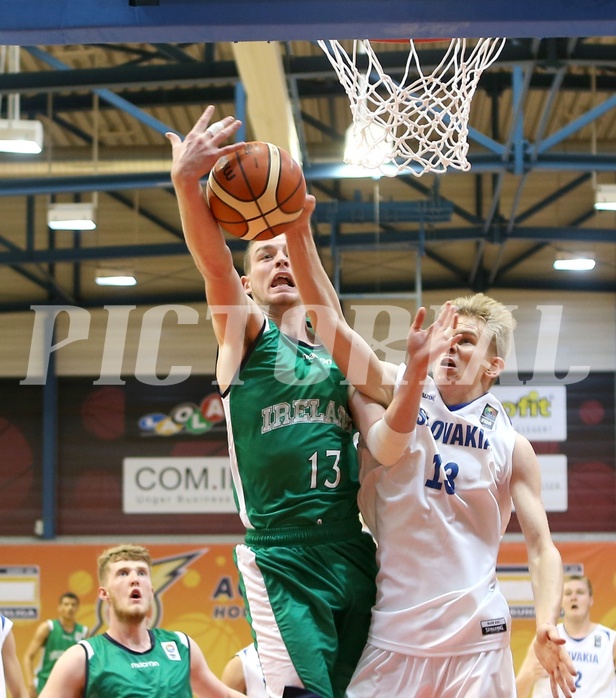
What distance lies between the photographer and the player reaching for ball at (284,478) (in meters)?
3.50

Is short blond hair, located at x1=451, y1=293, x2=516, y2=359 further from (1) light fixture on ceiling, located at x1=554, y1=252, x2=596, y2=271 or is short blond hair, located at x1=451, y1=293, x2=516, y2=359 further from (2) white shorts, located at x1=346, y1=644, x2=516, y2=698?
(1) light fixture on ceiling, located at x1=554, y1=252, x2=596, y2=271

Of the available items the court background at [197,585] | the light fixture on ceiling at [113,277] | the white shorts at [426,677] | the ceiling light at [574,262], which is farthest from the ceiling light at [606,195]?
the white shorts at [426,677]

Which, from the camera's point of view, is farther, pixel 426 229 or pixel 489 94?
pixel 426 229

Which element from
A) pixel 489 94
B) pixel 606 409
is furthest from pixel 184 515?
pixel 489 94

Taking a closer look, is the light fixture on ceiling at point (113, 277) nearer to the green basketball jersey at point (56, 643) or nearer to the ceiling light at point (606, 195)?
the green basketball jersey at point (56, 643)

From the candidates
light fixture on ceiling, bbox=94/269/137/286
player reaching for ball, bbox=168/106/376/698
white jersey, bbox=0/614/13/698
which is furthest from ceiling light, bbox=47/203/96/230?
player reaching for ball, bbox=168/106/376/698

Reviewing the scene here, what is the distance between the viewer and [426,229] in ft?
49.9

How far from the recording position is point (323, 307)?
12.1ft

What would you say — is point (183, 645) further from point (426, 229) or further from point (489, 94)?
point (426, 229)

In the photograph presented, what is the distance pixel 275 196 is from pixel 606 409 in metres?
13.8

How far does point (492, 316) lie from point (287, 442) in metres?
1.00

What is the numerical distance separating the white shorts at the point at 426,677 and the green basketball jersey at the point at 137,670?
2.29 metres

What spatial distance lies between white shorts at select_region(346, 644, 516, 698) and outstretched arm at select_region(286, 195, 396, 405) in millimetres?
995

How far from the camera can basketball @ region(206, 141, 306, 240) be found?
140 inches
